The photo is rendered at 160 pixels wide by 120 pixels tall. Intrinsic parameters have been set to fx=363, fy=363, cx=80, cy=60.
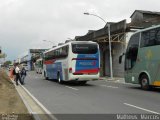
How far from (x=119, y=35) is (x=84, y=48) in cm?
1614

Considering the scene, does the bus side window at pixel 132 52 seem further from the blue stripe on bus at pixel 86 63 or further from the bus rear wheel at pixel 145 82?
the blue stripe on bus at pixel 86 63

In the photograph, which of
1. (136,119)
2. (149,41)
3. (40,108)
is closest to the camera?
(136,119)

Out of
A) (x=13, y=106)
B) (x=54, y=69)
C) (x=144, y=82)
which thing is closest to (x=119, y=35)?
(x=54, y=69)

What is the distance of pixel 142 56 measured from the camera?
22.3m

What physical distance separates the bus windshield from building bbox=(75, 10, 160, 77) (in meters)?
14.1

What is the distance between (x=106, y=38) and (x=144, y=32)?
77.4 feet

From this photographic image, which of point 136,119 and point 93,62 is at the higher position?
point 93,62

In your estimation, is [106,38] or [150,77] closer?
[150,77]

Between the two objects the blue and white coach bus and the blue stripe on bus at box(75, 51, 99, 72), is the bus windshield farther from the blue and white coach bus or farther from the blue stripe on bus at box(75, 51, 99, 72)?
the blue stripe on bus at box(75, 51, 99, 72)

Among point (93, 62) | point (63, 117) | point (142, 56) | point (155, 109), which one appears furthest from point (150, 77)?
point (63, 117)

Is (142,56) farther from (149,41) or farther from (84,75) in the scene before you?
(84,75)

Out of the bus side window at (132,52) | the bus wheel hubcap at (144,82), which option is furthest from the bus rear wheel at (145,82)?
the bus side window at (132,52)

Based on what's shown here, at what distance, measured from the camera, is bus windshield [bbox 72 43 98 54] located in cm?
2722

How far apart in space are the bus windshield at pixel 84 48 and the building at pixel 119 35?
14.1 metres
